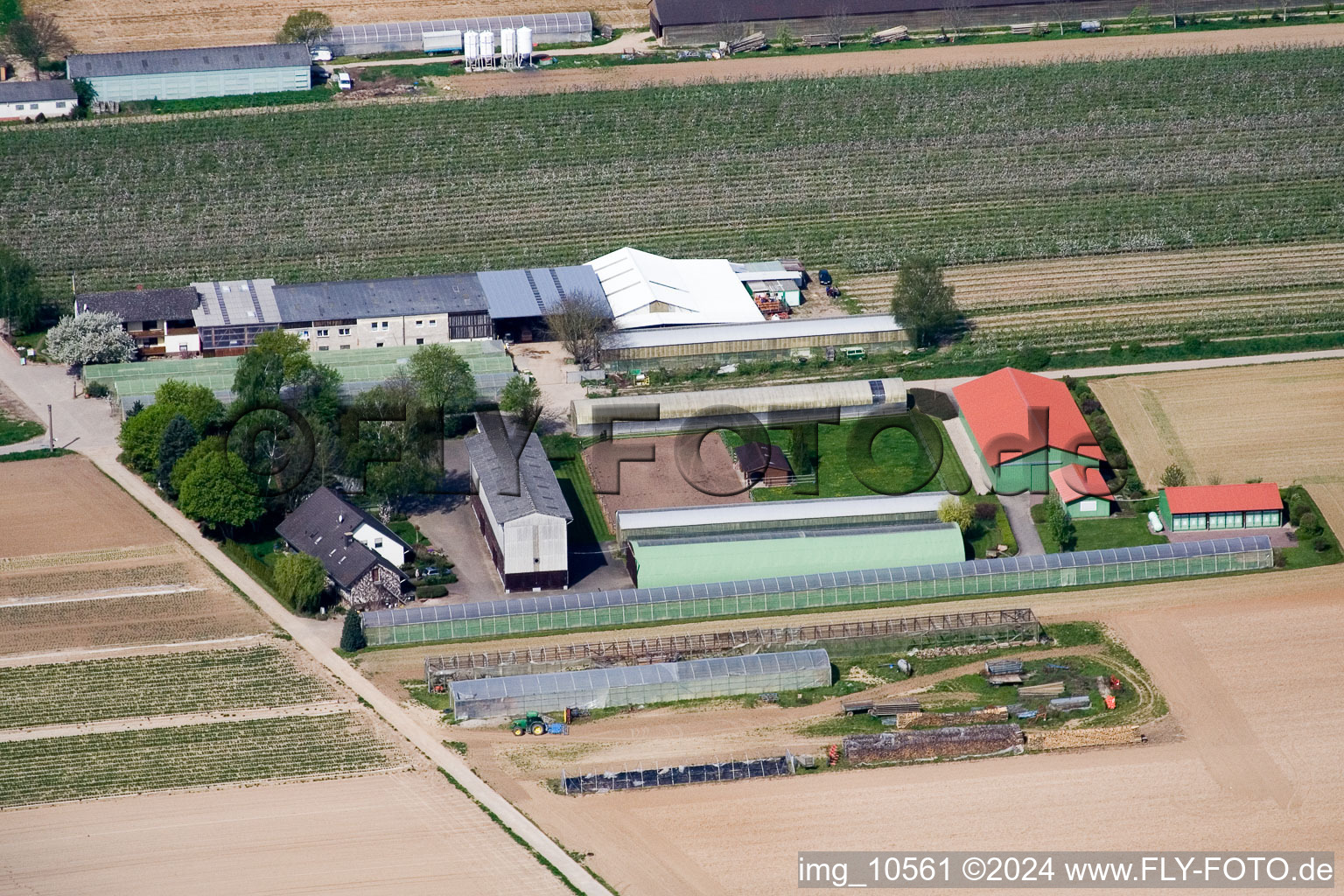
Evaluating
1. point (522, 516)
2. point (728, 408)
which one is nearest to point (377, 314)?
point (728, 408)

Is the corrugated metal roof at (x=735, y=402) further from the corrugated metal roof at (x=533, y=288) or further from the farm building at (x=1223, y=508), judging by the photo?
the farm building at (x=1223, y=508)

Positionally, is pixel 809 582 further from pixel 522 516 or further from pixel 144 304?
pixel 144 304

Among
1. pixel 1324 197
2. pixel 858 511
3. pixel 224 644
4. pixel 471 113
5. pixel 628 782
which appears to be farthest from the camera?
pixel 471 113

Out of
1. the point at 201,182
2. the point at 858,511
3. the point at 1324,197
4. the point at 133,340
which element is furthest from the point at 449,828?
the point at 1324,197

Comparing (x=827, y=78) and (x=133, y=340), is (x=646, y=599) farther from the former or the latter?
(x=827, y=78)

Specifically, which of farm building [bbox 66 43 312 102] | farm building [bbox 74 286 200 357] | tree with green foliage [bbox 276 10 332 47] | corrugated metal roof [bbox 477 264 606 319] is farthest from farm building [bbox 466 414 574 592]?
tree with green foliage [bbox 276 10 332 47]

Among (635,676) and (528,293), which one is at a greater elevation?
(528,293)
